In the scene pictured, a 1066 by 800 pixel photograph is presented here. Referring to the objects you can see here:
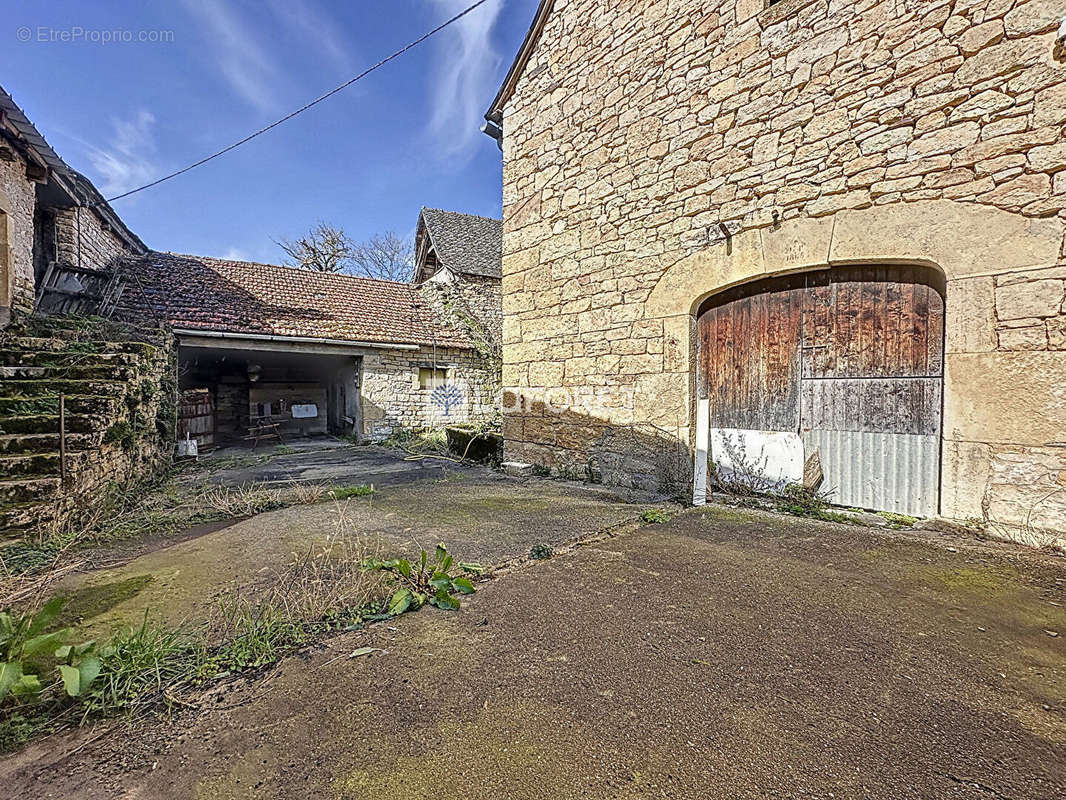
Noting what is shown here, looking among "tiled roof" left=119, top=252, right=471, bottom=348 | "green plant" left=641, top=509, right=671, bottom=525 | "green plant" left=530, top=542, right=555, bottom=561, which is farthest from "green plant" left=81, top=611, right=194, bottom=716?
"tiled roof" left=119, top=252, right=471, bottom=348

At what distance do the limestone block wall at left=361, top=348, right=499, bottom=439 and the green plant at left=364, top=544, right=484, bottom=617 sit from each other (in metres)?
9.56

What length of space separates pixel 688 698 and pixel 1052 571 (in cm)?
265

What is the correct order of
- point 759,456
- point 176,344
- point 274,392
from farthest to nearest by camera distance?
point 274,392, point 176,344, point 759,456

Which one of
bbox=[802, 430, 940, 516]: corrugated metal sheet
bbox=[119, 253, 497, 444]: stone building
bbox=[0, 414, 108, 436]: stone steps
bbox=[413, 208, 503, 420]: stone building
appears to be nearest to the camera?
bbox=[802, 430, 940, 516]: corrugated metal sheet

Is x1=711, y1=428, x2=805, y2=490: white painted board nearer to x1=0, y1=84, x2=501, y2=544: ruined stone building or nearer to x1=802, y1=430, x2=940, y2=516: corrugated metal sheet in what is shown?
x1=802, y1=430, x2=940, y2=516: corrugated metal sheet

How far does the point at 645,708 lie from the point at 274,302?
1270 cm

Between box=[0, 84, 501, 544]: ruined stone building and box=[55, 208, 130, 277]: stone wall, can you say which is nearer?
box=[0, 84, 501, 544]: ruined stone building

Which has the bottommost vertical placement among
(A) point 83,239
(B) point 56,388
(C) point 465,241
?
(B) point 56,388

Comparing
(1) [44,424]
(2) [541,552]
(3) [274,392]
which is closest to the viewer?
(2) [541,552]

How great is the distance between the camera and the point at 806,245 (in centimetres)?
390

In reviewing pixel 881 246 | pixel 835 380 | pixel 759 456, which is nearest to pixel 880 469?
pixel 835 380

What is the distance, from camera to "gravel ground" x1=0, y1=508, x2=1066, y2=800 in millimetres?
1270

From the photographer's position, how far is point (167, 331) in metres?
9.16

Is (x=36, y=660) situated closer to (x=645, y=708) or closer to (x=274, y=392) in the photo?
(x=645, y=708)
